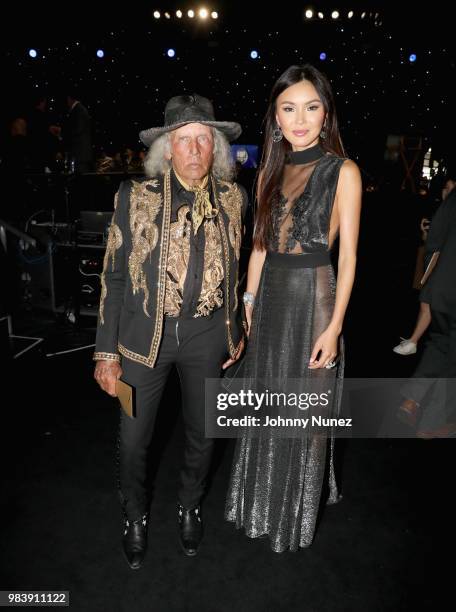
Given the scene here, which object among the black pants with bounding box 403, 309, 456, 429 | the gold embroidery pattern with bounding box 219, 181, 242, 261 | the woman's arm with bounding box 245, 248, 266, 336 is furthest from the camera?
the black pants with bounding box 403, 309, 456, 429

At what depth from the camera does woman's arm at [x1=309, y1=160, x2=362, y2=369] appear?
1.74 m

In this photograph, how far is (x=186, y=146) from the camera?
6.00 feet

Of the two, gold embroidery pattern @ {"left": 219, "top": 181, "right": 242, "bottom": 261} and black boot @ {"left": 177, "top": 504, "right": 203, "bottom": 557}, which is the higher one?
gold embroidery pattern @ {"left": 219, "top": 181, "right": 242, "bottom": 261}

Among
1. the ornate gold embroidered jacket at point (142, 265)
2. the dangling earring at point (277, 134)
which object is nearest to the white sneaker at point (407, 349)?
the ornate gold embroidered jacket at point (142, 265)

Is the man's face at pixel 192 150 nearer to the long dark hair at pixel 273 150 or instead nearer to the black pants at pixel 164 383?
the long dark hair at pixel 273 150

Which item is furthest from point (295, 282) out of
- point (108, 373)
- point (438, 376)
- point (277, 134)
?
point (438, 376)

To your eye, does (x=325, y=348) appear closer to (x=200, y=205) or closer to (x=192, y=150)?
(x=200, y=205)

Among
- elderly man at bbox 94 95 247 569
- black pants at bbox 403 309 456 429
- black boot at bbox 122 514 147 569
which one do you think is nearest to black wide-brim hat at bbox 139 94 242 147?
elderly man at bbox 94 95 247 569

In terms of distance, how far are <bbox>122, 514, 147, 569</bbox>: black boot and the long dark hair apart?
1449mm

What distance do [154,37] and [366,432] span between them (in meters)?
13.1

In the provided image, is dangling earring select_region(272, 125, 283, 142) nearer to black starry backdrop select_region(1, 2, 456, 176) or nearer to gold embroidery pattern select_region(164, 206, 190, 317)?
gold embroidery pattern select_region(164, 206, 190, 317)

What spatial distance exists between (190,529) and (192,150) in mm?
1792

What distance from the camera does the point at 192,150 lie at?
71.6 inches

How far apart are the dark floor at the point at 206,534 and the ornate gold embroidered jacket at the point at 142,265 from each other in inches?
40.2
